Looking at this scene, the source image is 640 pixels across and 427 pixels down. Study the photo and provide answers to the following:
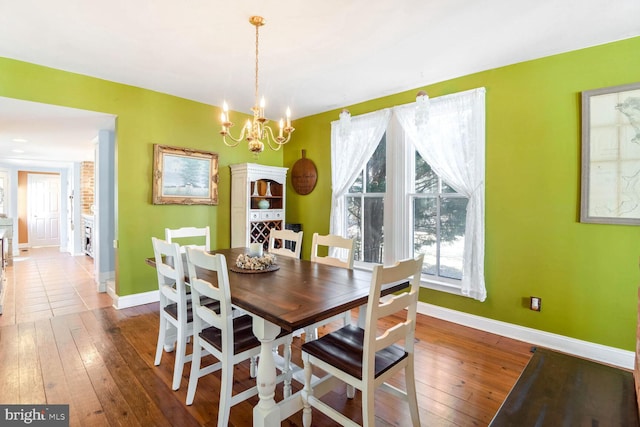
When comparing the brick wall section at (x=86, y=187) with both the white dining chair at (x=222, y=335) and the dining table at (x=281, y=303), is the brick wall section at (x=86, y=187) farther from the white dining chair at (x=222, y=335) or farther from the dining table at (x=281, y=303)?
the white dining chair at (x=222, y=335)

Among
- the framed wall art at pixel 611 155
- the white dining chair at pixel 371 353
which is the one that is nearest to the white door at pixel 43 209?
the white dining chair at pixel 371 353

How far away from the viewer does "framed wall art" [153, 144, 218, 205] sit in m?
3.65

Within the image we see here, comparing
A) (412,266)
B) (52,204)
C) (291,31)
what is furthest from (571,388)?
(52,204)

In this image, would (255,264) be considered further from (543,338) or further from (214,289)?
(543,338)

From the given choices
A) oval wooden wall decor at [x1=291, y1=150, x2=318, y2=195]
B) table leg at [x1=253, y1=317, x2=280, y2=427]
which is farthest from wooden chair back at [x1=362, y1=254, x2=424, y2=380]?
oval wooden wall decor at [x1=291, y1=150, x2=318, y2=195]

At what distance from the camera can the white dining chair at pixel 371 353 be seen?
1357 millimetres

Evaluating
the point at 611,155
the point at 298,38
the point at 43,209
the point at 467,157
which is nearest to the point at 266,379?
the point at 298,38

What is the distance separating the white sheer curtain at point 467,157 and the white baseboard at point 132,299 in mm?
3573

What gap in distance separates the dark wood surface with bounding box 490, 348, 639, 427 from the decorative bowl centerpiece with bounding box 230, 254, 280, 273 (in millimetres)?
1482

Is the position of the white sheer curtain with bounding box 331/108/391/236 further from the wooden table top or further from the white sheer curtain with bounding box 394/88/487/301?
the wooden table top

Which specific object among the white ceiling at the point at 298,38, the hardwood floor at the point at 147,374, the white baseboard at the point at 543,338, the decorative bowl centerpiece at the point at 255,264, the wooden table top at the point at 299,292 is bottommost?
the hardwood floor at the point at 147,374

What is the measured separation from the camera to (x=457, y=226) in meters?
3.19

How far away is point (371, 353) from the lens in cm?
137

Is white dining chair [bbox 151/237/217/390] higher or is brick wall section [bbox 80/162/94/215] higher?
brick wall section [bbox 80/162/94/215]
